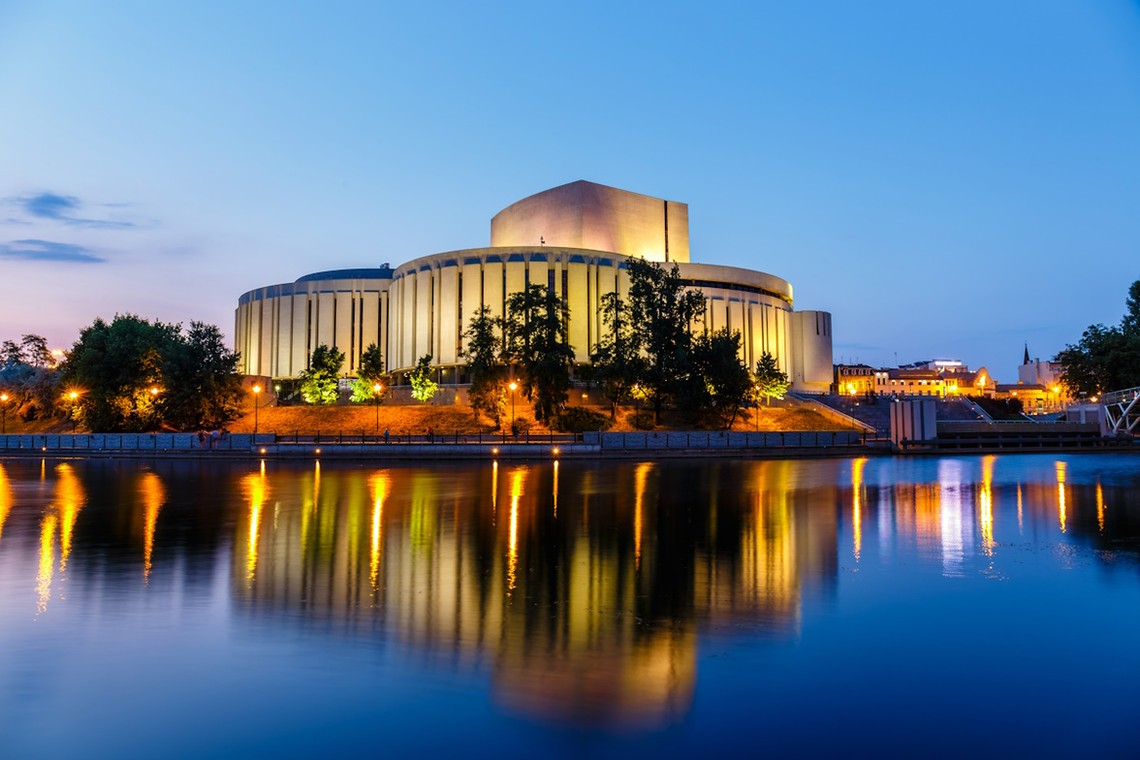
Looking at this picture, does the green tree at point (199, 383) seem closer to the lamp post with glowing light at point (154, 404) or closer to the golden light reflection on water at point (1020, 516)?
the lamp post with glowing light at point (154, 404)

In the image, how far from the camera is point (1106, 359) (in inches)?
2458

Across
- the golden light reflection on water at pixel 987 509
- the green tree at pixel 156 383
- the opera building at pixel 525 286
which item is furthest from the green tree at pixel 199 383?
the golden light reflection on water at pixel 987 509

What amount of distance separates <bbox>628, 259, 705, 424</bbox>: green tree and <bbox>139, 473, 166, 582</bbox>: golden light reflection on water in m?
38.5

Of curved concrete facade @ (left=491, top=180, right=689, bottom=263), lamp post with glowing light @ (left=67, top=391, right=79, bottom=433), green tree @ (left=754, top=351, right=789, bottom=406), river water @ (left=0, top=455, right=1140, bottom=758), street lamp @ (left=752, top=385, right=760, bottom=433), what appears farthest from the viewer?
curved concrete facade @ (left=491, top=180, right=689, bottom=263)

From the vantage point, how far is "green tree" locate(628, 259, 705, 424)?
200 ft

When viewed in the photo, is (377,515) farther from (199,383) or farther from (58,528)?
(199,383)

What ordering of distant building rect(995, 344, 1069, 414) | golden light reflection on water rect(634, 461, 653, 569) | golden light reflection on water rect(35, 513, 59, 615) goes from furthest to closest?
1. distant building rect(995, 344, 1069, 414)
2. golden light reflection on water rect(634, 461, 653, 569)
3. golden light reflection on water rect(35, 513, 59, 615)

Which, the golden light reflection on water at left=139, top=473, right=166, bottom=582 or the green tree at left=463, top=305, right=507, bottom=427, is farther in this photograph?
the green tree at left=463, top=305, right=507, bottom=427

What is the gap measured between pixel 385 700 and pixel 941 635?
5.60 meters

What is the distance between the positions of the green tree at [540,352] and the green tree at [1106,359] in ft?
144

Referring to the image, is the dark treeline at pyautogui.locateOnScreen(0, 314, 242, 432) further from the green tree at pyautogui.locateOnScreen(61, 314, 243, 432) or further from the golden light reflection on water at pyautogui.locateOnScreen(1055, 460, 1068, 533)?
the golden light reflection on water at pyautogui.locateOnScreen(1055, 460, 1068, 533)

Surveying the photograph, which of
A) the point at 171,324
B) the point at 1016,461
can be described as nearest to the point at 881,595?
the point at 1016,461

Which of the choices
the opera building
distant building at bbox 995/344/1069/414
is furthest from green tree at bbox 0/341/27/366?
distant building at bbox 995/344/1069/414

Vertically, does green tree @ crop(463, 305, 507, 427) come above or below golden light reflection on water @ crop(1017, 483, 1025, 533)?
above
